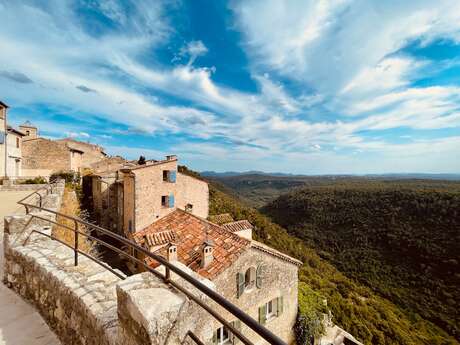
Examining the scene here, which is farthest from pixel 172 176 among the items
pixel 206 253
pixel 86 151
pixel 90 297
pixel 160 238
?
pixel 86 151

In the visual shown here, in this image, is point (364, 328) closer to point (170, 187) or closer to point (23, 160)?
point (170, 187)

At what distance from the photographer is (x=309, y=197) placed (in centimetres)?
8750

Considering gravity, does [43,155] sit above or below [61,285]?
above

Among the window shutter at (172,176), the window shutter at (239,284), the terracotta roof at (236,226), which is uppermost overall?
the window shutter at (172,176)

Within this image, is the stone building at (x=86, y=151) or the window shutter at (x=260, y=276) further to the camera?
the stone building at (x=86, y=151)

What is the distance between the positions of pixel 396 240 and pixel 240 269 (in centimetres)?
5669

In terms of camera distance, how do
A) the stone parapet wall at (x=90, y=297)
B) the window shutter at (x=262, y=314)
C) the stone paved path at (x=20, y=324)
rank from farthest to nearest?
the window shutter at (x=262, y=314), the stone paved path at (x=20, y=324), the stone parapet wall at (x=90, y=297)

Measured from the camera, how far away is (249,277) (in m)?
11.6

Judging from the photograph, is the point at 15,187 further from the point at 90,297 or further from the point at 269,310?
the point at 90,297

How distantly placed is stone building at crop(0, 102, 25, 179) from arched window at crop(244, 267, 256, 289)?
23985mm

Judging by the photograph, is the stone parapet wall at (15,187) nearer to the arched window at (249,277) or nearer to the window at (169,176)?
the window at (169,176)

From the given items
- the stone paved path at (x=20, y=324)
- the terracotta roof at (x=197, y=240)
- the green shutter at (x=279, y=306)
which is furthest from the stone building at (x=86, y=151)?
the stone paved path at (x=20, y=324)

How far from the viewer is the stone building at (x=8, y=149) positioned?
2228 centimetres

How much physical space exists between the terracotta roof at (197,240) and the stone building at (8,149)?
17132mm
